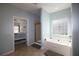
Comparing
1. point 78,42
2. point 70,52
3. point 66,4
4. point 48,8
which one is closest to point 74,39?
point 78,42

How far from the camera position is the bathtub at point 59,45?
1.46 metres

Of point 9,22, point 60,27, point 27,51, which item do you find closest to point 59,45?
point 60,27

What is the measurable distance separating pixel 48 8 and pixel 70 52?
36.3 inches

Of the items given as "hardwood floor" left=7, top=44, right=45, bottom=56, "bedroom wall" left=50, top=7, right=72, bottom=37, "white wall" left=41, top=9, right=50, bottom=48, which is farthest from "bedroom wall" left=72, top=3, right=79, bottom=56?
"hardwood floor" left=7, top=44, right=45, bottom=56

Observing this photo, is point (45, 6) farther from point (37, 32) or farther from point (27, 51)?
point (27, 51)

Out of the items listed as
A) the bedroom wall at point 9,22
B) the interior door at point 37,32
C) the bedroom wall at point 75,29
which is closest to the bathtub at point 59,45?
the bedroom wall at point 75,29

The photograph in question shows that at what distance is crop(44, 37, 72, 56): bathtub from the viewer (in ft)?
4.81

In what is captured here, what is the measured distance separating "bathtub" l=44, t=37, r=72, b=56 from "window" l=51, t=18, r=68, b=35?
0.13 meters

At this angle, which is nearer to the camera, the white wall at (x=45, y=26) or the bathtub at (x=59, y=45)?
the bathtub at (x=59, y=45)

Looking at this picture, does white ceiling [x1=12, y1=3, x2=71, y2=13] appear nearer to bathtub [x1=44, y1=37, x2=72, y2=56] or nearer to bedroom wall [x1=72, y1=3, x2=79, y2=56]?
bedroom wall [x1=72, y1=3, x2=79, y2=56]

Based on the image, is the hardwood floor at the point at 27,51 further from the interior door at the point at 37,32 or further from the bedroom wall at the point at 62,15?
the bedroom wall at the point at 62,15

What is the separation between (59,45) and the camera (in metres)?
1.57

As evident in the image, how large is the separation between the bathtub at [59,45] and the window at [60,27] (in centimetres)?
13

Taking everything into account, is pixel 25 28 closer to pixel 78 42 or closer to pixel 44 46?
pixel 44 46
